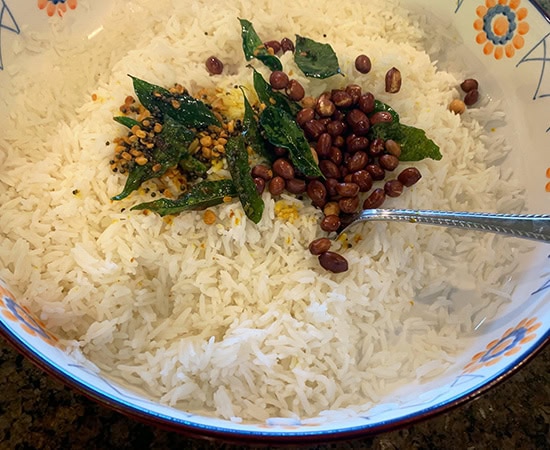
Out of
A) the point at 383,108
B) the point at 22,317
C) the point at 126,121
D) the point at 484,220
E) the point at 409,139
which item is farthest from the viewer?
the point at 383,108

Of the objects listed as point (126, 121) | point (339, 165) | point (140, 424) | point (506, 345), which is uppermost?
point (506, 345)

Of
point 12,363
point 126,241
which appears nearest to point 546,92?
point 126,241

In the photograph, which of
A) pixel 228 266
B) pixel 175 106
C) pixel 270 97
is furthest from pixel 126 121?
pixel 228 266

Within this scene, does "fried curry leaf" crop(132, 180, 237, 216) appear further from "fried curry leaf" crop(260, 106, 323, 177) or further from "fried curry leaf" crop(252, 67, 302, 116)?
"fried curry leaf" crop(252, 67, 302, 116)

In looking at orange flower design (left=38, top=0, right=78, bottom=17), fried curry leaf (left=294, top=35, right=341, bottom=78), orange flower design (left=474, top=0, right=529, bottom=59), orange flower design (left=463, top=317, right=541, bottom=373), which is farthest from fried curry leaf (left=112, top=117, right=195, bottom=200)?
orange flower design (left=474, top=0, right=529, bottom=59)

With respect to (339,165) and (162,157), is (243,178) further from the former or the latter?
(339,165)

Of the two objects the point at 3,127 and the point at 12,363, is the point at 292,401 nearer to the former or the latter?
the point at 12,363

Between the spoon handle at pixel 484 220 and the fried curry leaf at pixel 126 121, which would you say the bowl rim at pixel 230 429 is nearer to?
the spoon handle at pixel 484 220
